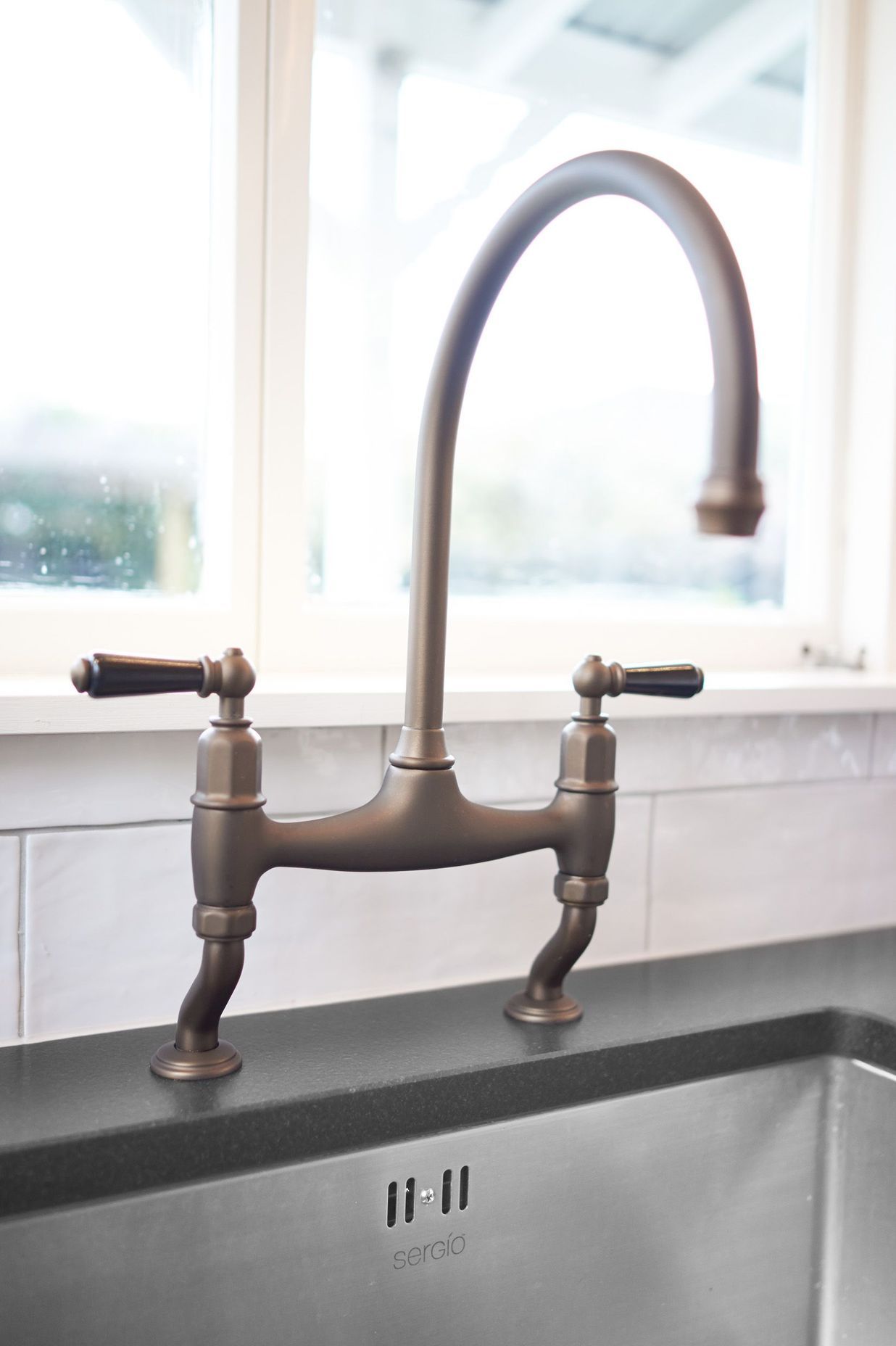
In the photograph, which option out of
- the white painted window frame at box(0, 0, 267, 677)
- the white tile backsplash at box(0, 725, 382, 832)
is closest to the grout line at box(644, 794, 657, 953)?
the white tile backsplash at box(0, 725, 382, 832)

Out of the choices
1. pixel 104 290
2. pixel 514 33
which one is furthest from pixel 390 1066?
pixel 514 33

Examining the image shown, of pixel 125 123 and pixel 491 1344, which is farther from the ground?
pixel 125 123

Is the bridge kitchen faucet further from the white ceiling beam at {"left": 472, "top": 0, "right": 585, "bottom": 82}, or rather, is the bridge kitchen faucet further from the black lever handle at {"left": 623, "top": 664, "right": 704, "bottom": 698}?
the white ceiling beam at {"left": 472, "top": 0, "right": 585, "bottom": 82}

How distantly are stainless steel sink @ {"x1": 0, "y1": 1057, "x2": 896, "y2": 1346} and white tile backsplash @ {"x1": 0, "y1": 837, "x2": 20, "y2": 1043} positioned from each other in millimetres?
160

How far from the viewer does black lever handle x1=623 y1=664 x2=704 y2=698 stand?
771mm

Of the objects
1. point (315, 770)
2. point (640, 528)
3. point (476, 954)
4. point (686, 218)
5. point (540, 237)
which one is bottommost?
point (476, 954)

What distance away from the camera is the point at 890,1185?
0.80 m

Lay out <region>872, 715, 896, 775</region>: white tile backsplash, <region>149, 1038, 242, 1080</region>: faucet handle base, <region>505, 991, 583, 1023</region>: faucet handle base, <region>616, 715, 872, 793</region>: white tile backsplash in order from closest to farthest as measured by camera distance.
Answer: <region>149, 1038, 242, 1080</region>: faucet handle base, <region>505, 991, 583, 1023</region>: faucet handle base, <region>616, 715, 872, 793</region>: white tile backsplash, <region>872, 715, 896, 775</region>: white tile backsplash

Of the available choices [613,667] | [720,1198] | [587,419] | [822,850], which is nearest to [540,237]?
[587,419]

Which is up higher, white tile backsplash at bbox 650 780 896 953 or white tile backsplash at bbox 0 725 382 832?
white tile backsplash at bbox 0 725 382 832

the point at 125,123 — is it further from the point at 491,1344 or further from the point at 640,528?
the point at 491,1344

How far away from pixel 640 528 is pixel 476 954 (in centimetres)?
46

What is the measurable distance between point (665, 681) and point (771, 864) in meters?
0.34

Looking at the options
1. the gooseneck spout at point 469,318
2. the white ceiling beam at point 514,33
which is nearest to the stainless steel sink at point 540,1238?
the gooseneck spout at point 469,318
